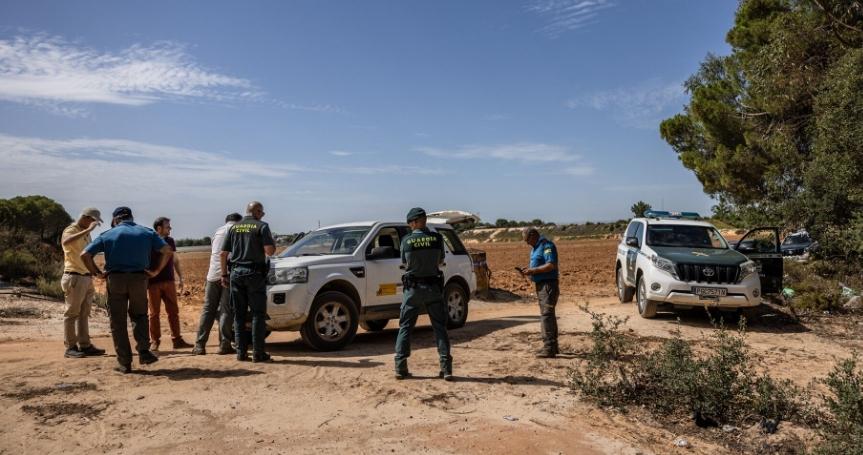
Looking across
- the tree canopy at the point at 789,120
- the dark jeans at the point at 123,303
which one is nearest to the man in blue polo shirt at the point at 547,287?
the dark jeans at the point at 123,303

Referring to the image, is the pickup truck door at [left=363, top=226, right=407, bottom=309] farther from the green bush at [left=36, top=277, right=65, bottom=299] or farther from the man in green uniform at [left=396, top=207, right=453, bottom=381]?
the green bush at [left=36, top=277, right=65, bottom=299]

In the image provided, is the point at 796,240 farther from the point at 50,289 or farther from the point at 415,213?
the point at 50,289

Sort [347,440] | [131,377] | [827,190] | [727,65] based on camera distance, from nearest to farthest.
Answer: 1. [347,440]
2. [131,377]
3. [827,190]
4. [727,65]

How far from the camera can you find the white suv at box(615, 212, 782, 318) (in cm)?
1082

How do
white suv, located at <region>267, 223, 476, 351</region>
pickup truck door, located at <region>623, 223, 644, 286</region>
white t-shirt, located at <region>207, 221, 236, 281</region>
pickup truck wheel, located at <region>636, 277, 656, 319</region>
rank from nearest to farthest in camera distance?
white suv, located at <region>267, 223, 476, 351</region> → white t-shirt, located at <region>207, 221, 236, 281</region> → pickup truck wheel, located at <region>636, 277, 656, 319</region> → pickup truck door, located at <region>623, 223, 644, 286</region>

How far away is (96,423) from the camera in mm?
5637

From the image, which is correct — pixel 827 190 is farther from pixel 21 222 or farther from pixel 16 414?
pixel 21 222

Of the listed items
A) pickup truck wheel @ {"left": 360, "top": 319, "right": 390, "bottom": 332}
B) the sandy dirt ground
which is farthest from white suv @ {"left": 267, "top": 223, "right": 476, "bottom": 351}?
pickup truck wheel @ {"left": 360, "top": 319, "right": 390, "bottom": 332}

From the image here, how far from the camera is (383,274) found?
9695 mm

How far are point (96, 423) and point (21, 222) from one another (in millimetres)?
28199

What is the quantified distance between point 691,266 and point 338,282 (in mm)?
5973

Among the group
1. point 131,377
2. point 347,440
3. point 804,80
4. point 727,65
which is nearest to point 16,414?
point 131,377

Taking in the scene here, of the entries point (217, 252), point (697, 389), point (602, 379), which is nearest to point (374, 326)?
point (217, 252)

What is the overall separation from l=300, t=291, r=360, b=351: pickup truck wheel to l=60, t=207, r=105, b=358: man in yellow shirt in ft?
9.21
